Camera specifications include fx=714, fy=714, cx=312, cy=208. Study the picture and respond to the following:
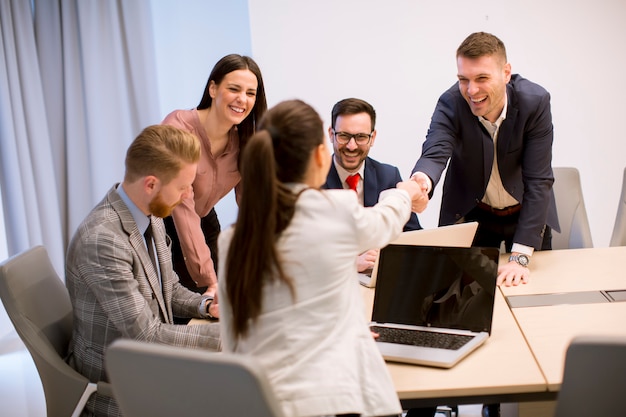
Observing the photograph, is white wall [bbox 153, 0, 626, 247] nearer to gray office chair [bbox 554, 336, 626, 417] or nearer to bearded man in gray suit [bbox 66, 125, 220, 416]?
bearded man in gray suit [bbox 66, 125, 220, 416]

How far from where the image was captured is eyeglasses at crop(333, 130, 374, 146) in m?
3.21

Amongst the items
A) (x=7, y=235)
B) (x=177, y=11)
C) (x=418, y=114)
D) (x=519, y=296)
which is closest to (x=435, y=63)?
(x=418, y=114)

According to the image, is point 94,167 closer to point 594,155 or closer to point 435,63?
point 435,63

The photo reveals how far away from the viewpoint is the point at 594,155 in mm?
4879

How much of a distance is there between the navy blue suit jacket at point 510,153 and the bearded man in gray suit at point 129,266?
118 centimetres

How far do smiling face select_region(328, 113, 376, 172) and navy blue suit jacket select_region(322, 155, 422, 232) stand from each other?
0.17 feet

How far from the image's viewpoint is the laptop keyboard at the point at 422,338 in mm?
2059

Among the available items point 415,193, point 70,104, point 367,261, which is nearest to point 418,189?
point 415,193

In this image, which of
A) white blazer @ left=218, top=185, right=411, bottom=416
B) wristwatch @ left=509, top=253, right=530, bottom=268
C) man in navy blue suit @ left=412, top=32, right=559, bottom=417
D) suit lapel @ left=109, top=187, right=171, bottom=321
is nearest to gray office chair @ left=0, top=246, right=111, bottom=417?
suit lapel @ left=109, top=187, right=171, bottom=321

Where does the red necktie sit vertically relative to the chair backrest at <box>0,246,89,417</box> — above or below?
above

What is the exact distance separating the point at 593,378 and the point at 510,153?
167 cm

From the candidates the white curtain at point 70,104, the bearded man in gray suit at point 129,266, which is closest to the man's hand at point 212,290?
the bearded man in gray suit at point 129,266

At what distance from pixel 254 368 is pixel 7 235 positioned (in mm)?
3745

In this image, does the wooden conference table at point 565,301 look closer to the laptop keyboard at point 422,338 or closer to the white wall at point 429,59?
the laptop keyboard at point 422,338
